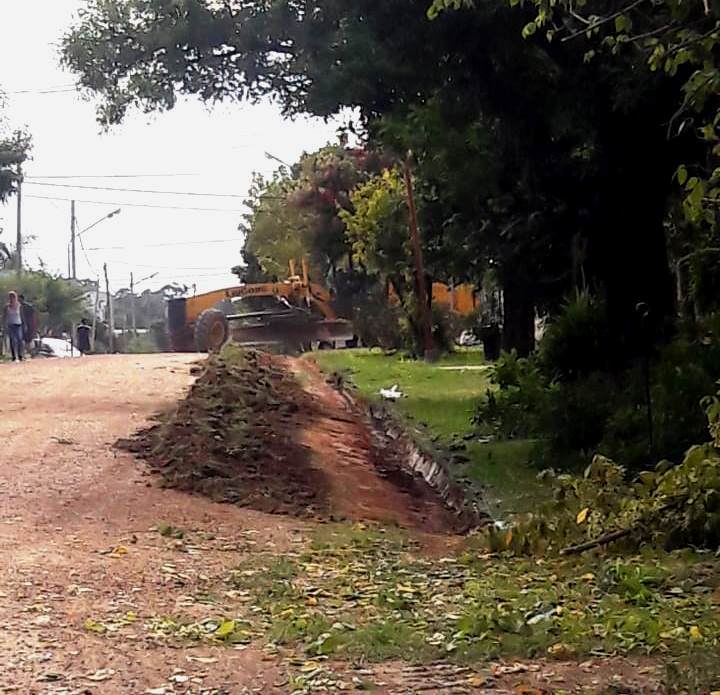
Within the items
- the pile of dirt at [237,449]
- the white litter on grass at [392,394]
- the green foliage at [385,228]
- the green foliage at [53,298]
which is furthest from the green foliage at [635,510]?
the green foliage at [53,298]

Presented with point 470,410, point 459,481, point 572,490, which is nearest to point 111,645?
point 572,490

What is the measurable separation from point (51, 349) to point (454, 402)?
27610mm

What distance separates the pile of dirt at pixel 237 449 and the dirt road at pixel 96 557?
0.35 metres

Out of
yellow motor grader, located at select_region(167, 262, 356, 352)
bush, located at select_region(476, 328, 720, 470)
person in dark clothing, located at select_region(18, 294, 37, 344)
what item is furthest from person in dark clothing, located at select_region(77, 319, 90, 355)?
bush, located at select_region(476, 328, 720, 470)

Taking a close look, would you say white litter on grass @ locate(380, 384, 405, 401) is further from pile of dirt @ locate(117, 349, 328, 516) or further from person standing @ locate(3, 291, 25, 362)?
person standing @ locate(3, 291, 25, 362)

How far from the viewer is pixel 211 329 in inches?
1638

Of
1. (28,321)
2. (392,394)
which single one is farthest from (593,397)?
(28,321)

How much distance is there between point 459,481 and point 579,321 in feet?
7.37

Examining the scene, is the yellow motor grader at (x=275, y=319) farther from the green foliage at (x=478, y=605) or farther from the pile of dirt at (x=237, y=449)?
the green foliage at (x=478, y=605)

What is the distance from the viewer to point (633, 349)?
45.6 feet

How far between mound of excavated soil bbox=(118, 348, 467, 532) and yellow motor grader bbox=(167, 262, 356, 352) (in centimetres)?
2027

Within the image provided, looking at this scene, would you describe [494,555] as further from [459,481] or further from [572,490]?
[459,481]

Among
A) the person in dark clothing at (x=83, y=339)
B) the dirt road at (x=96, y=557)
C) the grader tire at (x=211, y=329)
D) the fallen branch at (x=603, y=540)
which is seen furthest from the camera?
the person in dark clothing at (x=83, y=339)

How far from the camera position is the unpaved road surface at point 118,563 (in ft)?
18.7
